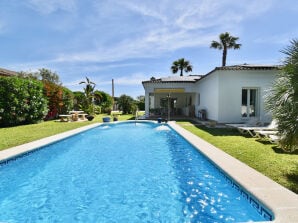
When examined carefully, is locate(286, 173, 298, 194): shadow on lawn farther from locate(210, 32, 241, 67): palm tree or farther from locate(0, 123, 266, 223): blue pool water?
locate(210, 32, 241, 67): palm tree

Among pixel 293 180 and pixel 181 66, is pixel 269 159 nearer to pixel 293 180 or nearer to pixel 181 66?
pixel 293 180

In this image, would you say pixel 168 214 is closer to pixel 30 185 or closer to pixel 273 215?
pixel 273 215

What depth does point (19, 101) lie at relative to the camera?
21078 mm

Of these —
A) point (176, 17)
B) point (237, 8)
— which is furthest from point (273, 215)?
point (176, 17)

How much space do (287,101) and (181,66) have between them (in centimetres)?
5443

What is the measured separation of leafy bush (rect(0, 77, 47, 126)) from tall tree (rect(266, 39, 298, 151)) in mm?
21034

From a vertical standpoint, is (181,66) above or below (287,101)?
above

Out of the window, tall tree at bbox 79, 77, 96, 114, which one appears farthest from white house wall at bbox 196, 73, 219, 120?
tall tree at bbox 79, 77, 96, 114

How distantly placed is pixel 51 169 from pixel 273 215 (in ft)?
25.7

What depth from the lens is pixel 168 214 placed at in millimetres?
5215

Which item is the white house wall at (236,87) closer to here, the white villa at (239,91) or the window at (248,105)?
the white villa at (239,91)

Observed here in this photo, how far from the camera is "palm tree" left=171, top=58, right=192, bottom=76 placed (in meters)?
58.7

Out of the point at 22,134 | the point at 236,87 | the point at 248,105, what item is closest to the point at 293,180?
the point at 22,134

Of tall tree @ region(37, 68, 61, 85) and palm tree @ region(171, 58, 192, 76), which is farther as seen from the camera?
tall tree @ region(37, 68, 61, 85)
